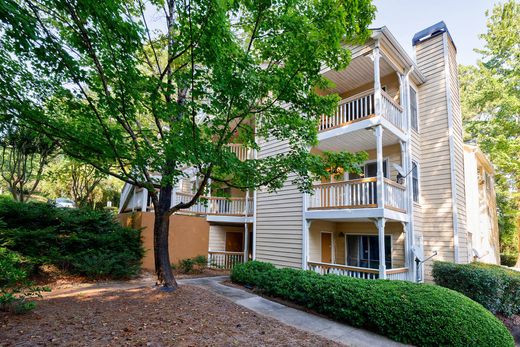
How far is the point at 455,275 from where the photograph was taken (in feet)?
25.7

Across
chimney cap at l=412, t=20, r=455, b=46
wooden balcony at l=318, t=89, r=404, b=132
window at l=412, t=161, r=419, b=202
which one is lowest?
window at l=412, t=161, r=419, b=202

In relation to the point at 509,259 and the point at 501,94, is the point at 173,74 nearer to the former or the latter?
the point at 501,94

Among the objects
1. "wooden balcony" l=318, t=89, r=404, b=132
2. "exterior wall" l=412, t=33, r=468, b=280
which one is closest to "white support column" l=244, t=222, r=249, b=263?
"wooden balcony" l=318, t=89, r=404, b=132

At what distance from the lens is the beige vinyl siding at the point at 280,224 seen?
10477 mm

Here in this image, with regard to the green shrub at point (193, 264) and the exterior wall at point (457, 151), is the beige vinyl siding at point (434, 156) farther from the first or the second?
the green shrub at point (193, 264)

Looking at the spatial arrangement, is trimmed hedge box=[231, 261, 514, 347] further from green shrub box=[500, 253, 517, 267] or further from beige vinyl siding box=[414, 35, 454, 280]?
green shrub box=[500, 253, 517, 267]

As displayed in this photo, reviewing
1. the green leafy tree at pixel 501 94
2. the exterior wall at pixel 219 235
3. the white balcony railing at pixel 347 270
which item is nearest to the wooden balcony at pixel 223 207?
the exterior wall at pixel 219 235

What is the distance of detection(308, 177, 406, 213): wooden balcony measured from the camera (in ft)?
27.6

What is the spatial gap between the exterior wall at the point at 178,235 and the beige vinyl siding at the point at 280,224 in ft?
8.37

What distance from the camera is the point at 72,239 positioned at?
8.25m

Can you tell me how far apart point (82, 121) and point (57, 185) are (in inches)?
801

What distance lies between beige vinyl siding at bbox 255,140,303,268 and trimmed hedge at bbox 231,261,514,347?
12.0ft

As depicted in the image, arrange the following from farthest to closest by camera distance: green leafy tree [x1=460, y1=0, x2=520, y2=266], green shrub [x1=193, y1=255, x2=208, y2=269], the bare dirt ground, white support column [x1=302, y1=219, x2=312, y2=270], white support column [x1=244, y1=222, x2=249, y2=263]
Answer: green leafy tree [x1=460, y1=0, x2=520, y2=266], white support column [x1=244, y1=222, x2=249, y2=263], green shrub [x1=193, y1=255, x2=208, y2=269], white support column [x1=302, y1=219, x2=312, y2=270], the bare dirt ground

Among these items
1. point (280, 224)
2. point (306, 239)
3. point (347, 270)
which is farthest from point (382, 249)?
point (280, 224)
